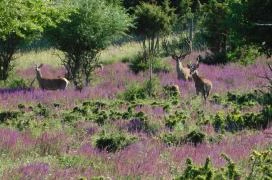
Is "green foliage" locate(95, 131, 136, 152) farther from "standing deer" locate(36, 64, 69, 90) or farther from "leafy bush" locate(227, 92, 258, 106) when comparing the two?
"standing deer" locate(36, 64, 69, 90)

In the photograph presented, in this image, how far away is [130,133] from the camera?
11.4 m

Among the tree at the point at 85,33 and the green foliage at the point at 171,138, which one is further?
the tree at the point at 85,33

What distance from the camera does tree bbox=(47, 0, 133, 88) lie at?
2278cm

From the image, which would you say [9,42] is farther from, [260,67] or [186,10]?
[186,10]

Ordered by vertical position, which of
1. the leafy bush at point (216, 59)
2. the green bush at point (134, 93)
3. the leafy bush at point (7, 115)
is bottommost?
the green bush at point (134, 93)

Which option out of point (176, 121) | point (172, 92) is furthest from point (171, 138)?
point (172, 92)

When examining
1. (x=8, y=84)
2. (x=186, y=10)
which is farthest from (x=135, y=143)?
(x=186, y=10)

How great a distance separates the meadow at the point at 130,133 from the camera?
7.72 metres

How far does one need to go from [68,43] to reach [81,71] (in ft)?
5.27

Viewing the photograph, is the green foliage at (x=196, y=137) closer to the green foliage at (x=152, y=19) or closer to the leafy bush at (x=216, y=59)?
the green foliage at (x=152, y=19)

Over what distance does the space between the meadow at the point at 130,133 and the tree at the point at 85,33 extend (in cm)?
248

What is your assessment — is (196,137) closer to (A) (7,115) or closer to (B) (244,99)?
(A) (7,115)

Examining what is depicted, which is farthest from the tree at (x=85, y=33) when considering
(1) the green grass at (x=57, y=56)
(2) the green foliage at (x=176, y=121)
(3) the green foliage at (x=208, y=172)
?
(3) the green foliage at (x=208, y=172)

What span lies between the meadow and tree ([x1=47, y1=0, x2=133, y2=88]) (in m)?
2.48
